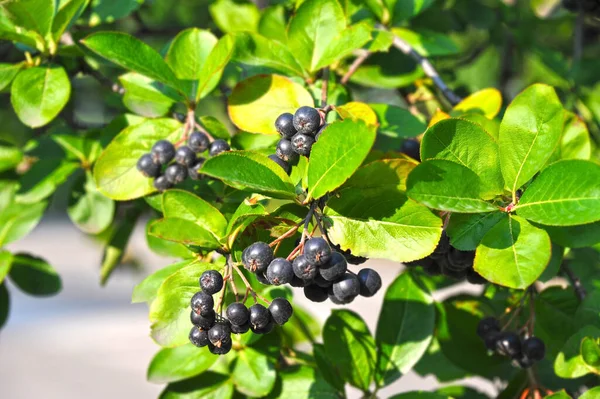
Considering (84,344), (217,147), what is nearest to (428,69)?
(217,147)

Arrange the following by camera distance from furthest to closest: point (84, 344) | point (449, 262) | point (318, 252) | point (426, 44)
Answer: point (84, 344) < point (426, 44) < point (449, 262) < point (318, 252)

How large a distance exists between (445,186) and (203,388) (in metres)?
0.69

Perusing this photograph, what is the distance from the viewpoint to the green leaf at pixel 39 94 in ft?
4.16

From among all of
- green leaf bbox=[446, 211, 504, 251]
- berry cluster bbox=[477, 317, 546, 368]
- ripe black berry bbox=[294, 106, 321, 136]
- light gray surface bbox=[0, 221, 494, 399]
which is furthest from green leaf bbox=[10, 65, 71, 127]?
light gray surface bbox=[0, 221, 494, 399]

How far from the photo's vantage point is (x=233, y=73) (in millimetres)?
1440

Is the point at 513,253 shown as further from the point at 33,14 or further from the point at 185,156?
the point at 33,14

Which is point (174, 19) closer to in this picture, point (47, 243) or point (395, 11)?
point (395, 11)

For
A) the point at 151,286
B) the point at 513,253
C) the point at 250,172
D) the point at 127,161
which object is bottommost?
the point at 151,286

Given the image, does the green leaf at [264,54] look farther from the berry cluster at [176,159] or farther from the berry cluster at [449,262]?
the berry cluster at [449,262]

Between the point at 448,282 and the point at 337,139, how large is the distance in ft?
3.18

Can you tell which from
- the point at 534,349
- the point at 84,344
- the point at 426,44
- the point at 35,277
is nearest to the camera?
the point at 534,349

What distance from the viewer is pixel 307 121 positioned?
0.95 m

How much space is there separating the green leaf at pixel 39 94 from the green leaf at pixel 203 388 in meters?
0.59

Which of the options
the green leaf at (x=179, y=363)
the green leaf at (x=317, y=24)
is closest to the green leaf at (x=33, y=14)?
the green leaf at (x=317, y=24)
